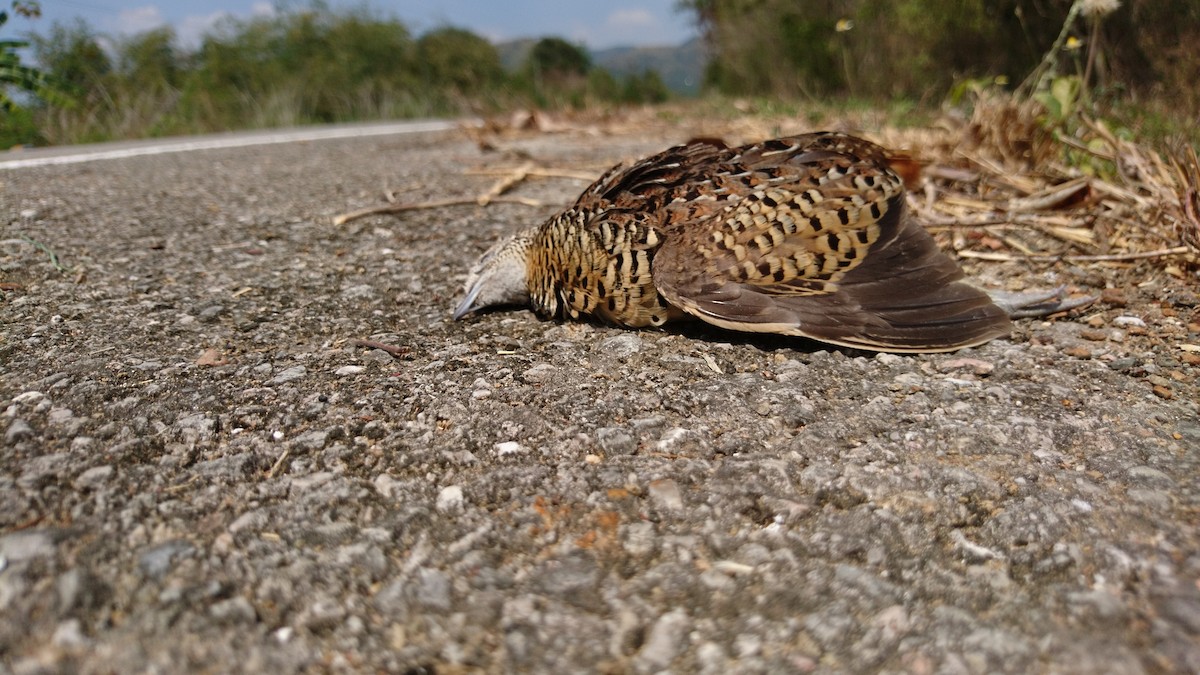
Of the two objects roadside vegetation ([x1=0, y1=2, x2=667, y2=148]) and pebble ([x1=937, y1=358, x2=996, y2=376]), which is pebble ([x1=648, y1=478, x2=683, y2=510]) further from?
roadside vegetation ([x1=0, y1=2, x2=667, y2=148])

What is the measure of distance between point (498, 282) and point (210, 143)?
7629mm

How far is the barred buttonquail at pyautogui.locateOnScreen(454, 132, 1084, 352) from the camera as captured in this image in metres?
2.70

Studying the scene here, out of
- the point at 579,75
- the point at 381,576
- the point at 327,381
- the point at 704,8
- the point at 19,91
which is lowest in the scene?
the point at 381,576

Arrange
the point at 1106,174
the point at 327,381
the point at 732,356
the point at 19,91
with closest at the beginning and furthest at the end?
the point at 327,381 → the point at 732,356 → the point at 1106,174 → the point at 19,91

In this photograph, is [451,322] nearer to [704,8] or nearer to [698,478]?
[698,478]

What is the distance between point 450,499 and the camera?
1889mm

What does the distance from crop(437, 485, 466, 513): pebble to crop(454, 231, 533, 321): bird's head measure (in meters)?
1.37

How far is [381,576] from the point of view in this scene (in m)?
1.62

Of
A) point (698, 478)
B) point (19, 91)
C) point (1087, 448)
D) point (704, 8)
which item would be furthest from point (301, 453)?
point (704, 8)

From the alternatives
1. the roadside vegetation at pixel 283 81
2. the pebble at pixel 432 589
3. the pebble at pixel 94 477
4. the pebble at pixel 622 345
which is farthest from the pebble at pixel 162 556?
the roadside vegetation at pixel 283 81

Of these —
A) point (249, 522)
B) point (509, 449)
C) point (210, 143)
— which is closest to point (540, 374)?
point (509, 449)

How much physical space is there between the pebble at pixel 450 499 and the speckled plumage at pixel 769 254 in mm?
1157

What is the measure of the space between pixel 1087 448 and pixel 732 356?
114 centimetres

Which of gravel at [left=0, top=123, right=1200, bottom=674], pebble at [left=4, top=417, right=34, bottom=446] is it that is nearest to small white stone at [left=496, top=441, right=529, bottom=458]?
gravel at [left=0, top=123, right=1200, bottom=674]
